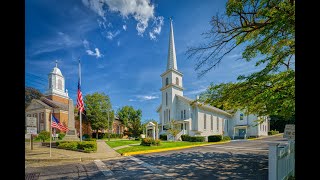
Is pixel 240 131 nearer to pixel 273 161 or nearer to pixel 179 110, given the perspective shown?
pixel 179 110

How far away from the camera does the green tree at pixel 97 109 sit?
49.5m

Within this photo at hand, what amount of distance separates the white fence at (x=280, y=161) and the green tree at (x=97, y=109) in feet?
153

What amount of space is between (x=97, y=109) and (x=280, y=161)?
159ft

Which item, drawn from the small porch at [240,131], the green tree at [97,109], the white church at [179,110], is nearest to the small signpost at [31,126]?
the white church at [179,110]

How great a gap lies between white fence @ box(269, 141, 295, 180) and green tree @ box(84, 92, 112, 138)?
46.6m

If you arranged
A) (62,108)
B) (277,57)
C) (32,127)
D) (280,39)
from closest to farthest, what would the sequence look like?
(280,39)
(277,57)
(32,127)
(62,108)

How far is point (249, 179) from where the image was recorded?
7.81 meters

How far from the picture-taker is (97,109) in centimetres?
5044

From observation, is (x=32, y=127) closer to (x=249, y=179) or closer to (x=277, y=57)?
(x=249, y=179)

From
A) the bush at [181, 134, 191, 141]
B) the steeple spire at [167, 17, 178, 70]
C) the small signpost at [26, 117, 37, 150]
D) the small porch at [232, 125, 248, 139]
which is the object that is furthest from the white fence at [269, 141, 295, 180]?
the small porch at [232, 125, 248, 139]

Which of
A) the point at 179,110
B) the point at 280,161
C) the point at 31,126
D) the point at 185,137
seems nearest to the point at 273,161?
the point at 280,161

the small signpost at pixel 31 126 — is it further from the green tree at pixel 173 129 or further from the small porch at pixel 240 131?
the small porch at pixel 240 131

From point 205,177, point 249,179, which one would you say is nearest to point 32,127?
point 205,177
